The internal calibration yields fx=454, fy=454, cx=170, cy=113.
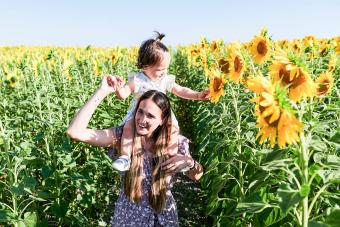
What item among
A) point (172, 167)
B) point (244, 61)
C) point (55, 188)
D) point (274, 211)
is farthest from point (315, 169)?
point (55, 188)

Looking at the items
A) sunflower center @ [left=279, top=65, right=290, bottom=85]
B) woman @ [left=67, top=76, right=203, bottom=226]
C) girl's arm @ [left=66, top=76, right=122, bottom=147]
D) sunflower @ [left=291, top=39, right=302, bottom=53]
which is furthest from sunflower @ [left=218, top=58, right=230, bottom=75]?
sunflower @ [left=291, top=39, right=302, bottom=53]

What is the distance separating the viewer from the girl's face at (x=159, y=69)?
3523mm

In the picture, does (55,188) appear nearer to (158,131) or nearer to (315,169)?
(158,131)

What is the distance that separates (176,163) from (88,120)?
52cm

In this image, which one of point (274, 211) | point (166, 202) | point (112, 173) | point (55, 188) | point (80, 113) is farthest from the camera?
point (112, 173)

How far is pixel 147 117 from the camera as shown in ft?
7.97

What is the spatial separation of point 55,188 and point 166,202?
111 cm

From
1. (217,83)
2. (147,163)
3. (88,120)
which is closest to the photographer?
(88,120)

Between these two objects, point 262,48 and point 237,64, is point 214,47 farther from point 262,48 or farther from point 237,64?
point 237,64

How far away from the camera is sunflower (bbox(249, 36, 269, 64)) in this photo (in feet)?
10.9

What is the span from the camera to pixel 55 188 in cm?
329

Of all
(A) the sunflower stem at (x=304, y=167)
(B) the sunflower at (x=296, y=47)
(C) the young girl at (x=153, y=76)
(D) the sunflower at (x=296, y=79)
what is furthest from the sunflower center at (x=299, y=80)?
(B) the sunflower at (x=296, y=47)

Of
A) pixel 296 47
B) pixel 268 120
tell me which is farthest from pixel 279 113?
pixel 296 47

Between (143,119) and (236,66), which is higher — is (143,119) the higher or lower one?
the lower one
